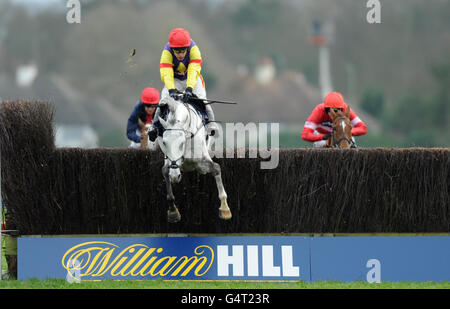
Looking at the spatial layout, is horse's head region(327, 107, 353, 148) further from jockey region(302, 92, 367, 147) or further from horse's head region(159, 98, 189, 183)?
horse's head region(159, 98, 189, 183)

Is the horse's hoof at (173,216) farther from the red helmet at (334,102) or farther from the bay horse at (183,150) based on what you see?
the red helmet at (334,102)

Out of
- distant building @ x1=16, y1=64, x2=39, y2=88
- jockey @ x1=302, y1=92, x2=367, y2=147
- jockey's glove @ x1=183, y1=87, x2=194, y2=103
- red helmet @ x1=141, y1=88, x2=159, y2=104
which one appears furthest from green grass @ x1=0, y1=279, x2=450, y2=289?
distant building @ x1=16, y1=64, x2=39, y2=88

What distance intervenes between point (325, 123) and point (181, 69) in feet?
9.59

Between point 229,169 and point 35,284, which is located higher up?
point 229,169

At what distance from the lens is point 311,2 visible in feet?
243

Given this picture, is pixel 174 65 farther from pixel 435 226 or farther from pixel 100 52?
pixel 100 52

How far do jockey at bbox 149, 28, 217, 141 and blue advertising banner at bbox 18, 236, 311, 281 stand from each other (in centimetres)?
117

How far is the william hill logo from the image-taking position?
873 cm

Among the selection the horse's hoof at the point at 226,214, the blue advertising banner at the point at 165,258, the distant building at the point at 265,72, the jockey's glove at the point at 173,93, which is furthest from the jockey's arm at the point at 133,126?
the distant building at the point at 265,72

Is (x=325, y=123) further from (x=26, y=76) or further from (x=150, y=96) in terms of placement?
(x=26, y=76)

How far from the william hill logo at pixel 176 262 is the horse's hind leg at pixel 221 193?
363 millimetres

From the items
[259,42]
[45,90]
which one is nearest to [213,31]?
[259,42]

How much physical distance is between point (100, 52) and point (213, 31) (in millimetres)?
12375

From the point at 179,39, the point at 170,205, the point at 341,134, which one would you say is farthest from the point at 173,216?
the point at 341,134
